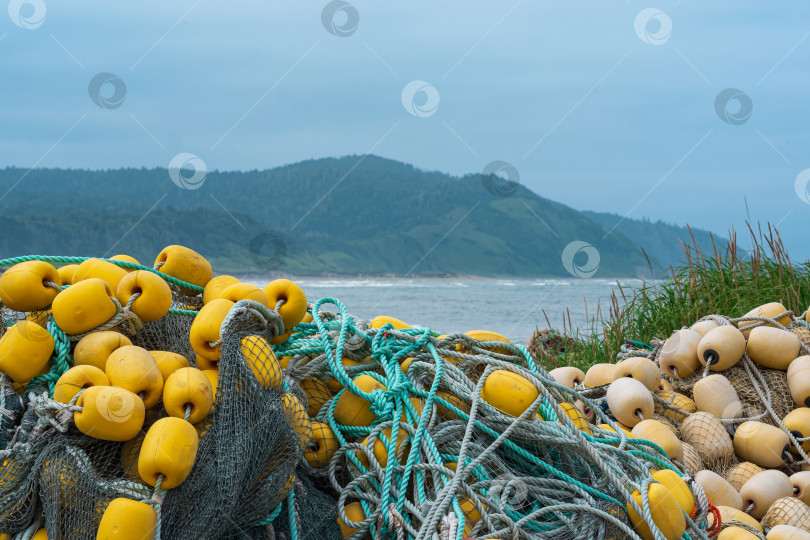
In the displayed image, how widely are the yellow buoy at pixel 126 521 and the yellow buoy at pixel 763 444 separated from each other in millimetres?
3036

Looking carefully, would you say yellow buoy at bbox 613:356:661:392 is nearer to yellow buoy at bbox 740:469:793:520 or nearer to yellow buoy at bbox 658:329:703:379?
yellow buoy at bbox 658:329:703:379

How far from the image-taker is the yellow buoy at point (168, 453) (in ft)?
6.91

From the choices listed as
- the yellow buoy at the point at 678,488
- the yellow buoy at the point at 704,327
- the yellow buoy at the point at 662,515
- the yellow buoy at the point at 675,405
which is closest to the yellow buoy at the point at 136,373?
the yellow buoy at the point at 662,515

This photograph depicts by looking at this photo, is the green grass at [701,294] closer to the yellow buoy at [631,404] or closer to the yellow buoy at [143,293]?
the yellow buoy at [631,404]

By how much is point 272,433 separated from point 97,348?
2.20 ft

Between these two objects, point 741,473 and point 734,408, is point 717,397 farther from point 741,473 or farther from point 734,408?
point 741,473

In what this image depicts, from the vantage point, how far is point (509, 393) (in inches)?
106

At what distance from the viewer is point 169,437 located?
2139 mm

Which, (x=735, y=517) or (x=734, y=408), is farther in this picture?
(x=734, y=408)

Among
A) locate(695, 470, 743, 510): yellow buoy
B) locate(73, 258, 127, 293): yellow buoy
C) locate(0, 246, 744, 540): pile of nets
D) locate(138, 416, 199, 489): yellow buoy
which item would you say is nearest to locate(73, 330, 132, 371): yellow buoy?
locate(0, 246, 744, 540): pile of nets

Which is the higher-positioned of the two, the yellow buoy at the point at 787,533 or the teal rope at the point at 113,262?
the teal rope at the point at 113,262

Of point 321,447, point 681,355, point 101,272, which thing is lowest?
point 321,447

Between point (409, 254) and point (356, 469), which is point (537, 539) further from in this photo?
point (409, 254)

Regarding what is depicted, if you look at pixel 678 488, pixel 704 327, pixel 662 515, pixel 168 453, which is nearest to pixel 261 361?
pixel 168 453
